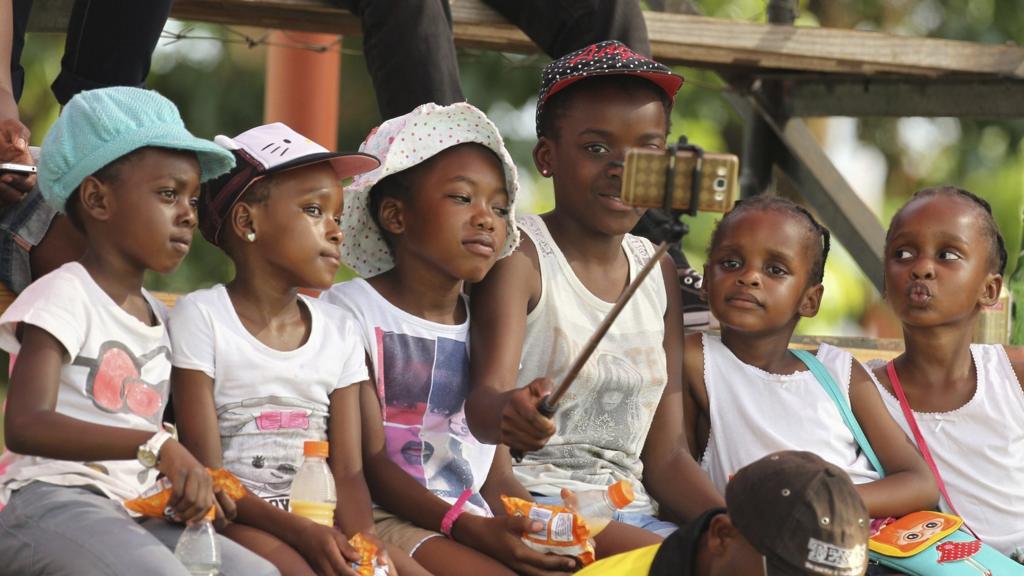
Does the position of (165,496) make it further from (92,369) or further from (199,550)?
(92,369)

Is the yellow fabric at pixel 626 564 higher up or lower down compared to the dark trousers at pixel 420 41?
lower down

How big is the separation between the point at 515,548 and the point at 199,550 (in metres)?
0.67

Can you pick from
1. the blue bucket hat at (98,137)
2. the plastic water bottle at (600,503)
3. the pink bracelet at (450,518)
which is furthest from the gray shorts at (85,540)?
the plastic water bottle at (600,503)

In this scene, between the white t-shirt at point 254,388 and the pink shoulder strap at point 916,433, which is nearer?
the white t-shirt at point 254,388

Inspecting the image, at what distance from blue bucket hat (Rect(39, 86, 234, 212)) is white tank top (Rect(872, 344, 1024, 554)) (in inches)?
76.6

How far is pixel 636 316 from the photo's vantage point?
12.5ft

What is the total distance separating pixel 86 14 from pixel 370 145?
2.70 feet

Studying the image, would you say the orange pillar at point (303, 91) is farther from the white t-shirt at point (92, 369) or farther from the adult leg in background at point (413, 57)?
the white t-shirt at point (92, 369)

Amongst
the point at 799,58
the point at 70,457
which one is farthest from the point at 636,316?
the point at 799,58

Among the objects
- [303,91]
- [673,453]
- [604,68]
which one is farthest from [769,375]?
[303,91]

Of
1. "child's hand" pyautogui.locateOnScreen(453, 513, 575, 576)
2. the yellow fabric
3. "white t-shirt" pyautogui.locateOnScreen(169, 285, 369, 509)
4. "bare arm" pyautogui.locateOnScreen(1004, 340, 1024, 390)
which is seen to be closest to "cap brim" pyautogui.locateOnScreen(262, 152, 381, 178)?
"white t-shirt" pyautogui.locateOnScreen(169, 285, 369, 509)

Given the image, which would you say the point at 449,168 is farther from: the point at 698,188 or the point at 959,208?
the point at 959,208

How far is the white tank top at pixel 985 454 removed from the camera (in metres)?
3.86

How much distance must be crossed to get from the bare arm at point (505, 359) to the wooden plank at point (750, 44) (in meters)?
1.48
